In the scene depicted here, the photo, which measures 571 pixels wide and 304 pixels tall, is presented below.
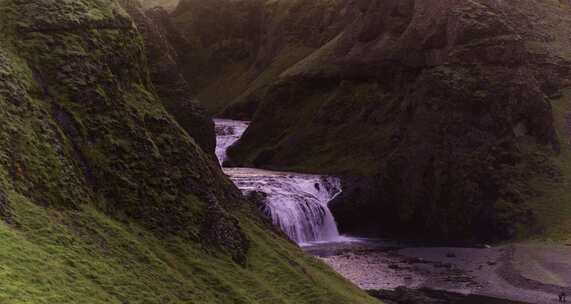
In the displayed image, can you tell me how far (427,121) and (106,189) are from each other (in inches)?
1332

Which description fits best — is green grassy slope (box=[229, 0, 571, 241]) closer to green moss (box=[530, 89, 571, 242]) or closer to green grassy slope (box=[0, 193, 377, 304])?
green moss (box=[530, 89, 571, 242])

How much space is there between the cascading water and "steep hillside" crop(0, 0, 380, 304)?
20268 mm

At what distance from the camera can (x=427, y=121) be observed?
48.7 m

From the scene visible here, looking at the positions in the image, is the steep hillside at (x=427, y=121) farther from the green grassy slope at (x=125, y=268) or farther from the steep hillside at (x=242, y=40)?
the green grassy slope at (x=125, y=268)

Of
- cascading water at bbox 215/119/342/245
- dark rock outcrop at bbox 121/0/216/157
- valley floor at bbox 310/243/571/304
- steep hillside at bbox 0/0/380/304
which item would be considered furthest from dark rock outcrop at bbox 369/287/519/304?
cascading water at bbox 215/119/342/245

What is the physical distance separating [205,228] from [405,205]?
98.6 feet

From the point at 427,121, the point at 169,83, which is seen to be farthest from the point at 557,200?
the point at 169,83

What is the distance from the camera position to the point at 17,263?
12.8 metres

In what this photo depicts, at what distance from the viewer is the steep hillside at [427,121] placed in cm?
4625

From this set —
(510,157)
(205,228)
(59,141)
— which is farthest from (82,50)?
(510,157)

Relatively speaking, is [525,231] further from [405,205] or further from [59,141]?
[59,141]

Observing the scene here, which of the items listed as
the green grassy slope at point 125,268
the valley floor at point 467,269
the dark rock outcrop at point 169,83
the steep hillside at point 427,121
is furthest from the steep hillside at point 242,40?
the green grassy slope at point 125,268

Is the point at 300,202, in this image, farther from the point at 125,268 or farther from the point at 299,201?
the point at 125,268

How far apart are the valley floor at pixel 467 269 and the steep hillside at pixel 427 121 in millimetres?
4450
